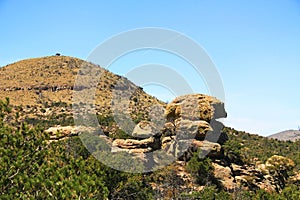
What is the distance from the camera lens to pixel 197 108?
3391 centimetres

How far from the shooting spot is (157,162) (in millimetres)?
32406

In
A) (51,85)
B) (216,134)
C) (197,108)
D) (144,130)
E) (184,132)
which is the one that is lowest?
(184,132)

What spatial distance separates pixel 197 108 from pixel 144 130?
5.13 meters

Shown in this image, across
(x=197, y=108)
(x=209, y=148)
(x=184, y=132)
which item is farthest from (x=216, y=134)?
(x=184, y=132)

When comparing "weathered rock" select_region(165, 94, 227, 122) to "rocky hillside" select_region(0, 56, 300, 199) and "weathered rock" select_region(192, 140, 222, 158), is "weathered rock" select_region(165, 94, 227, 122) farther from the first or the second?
"weathered rock" select_region(192, 140, 222, 158)

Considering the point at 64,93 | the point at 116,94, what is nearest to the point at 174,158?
the point at 116,94

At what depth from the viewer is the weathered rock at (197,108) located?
3372cm

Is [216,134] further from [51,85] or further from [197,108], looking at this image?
[51,85]

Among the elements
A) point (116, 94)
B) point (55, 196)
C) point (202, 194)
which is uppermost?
point (116, 94)

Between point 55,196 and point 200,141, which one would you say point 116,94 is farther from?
point 55,196

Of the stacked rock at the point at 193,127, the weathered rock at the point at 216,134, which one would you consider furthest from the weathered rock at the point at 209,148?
the weathered rock at the point at 216,134

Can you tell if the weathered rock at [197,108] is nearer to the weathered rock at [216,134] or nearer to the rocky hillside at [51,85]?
the weathered rock at [216,134]

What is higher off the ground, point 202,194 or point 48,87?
point 48,87

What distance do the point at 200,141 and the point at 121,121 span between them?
11.6 metres
